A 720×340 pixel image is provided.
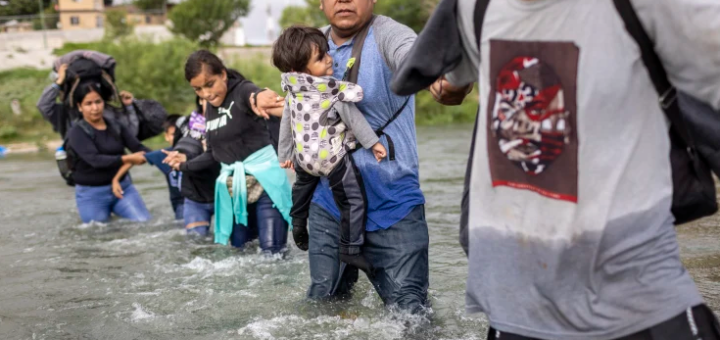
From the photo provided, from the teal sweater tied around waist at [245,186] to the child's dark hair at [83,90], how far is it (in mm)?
2805

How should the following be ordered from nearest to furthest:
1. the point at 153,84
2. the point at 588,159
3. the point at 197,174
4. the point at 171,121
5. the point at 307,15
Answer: the point at 588,159 → the point at 197,174 → the point at 171,121 → the point at 153,84 → the point at 307,15

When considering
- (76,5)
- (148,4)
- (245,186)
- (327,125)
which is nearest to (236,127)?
(245,186)

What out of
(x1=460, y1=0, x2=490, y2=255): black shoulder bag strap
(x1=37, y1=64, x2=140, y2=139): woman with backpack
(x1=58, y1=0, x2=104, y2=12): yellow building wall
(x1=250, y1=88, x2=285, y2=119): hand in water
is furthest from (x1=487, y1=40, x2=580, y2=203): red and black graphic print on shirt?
(x1=58, y1=0, x2=104, y2=12): yellow building wall

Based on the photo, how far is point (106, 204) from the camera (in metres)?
10.2

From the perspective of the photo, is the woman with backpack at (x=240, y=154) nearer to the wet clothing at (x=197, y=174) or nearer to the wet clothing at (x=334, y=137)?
the wet clothing at (x=197, y=174)

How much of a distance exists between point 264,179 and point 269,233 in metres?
0.48

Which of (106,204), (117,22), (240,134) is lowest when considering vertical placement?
(117,22)

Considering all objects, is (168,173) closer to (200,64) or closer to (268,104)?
(200,64)

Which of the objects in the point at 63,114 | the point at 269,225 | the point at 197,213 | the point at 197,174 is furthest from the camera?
the point at 63,114

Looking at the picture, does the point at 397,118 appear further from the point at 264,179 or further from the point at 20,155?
the point at 20,155

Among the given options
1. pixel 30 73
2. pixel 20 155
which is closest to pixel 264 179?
pixel 20 155

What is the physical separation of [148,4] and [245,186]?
7311cm

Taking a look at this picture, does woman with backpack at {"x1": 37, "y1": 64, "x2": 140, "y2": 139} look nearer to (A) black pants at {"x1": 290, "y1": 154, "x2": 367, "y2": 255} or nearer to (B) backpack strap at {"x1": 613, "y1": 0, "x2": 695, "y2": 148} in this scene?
(A) black pants at {"x1": 290, "y1": 154, "x2": 367, "y2": 255}

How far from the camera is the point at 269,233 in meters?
7.44
